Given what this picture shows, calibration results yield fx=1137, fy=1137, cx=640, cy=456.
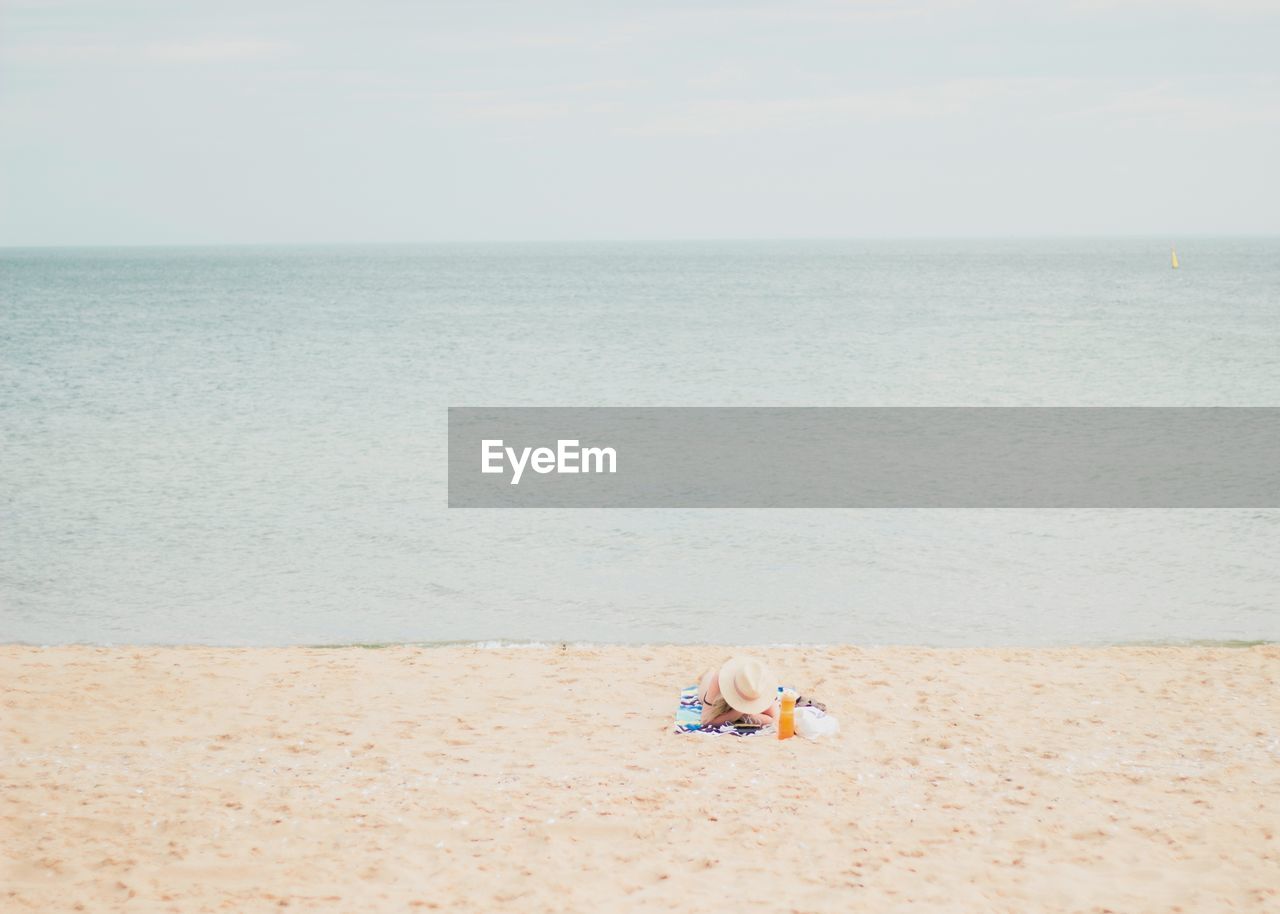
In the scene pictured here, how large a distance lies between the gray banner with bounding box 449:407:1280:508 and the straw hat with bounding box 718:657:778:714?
9.70 meters

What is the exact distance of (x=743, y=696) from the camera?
8477 millimetres

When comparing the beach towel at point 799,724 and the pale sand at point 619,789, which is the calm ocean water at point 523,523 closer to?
the pale sand at point 619,789

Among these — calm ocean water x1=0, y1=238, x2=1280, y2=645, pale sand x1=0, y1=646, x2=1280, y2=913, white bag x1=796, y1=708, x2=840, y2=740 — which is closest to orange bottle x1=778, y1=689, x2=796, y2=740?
white bag x1=796, y1=708, x2=840, y2=740

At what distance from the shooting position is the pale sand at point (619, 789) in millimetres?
6141

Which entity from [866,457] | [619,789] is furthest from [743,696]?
[866,457]

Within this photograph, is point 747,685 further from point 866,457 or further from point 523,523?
point 866,457

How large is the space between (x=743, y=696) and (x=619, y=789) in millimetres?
1427

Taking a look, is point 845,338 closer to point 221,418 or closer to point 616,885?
point 221,418

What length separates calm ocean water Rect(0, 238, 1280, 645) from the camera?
1280 centimetres
